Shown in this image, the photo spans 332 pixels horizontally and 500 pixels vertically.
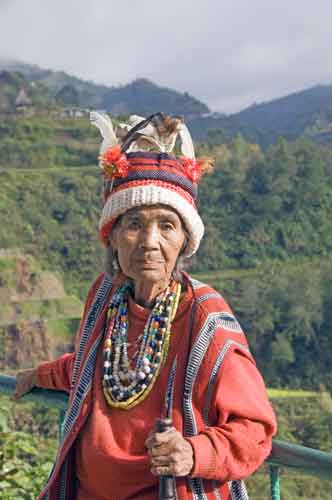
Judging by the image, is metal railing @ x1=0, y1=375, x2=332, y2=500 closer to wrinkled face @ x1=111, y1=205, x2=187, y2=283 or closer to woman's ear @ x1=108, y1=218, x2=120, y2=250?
wrinkled face @ x1=111, y1=205, x2=187, y2=283

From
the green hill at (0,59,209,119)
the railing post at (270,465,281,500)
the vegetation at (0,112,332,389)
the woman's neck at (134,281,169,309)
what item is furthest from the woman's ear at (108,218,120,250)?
the green hill at (0,59,209,119)

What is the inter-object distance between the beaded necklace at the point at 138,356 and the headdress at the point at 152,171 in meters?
0.15

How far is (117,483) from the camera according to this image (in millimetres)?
1860

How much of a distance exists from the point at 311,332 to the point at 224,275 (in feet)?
23.2

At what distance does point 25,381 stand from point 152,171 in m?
0.82

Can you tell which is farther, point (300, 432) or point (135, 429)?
point (300, 432)

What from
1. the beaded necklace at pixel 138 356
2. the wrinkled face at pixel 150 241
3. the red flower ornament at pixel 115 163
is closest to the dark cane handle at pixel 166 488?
the beaded necklace at pixel 138 356

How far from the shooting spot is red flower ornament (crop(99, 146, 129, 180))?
6.44 feet

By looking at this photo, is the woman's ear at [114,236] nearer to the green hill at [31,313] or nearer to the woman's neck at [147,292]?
the woman's neck at [147,292]

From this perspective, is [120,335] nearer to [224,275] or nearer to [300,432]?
[300,432]

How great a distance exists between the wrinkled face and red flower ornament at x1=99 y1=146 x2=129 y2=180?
10cm

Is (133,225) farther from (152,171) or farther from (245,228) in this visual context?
(245,228)

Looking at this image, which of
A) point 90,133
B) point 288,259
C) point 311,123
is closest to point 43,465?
point 288,259

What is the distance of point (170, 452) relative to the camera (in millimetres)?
1677
